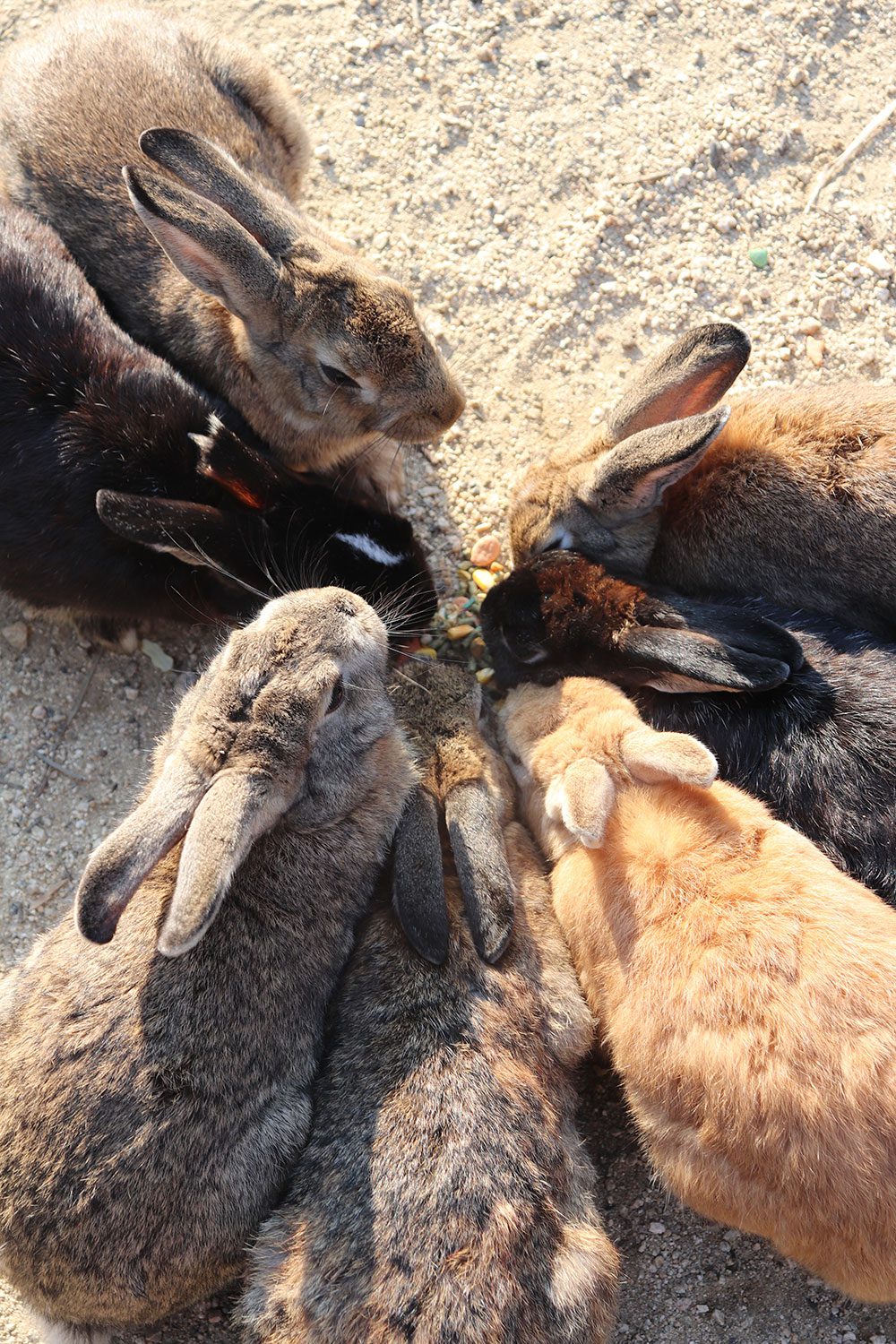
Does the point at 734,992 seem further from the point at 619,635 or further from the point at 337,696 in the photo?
the point at 337,696

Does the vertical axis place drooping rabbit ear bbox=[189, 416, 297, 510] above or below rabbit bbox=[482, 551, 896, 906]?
below

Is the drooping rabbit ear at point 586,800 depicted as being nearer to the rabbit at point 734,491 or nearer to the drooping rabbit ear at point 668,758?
the drooping rabbit ear at point 668,758

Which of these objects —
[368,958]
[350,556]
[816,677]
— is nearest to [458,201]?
[350,556]

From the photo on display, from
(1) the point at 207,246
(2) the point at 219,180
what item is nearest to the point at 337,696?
(1) the point at 207,246

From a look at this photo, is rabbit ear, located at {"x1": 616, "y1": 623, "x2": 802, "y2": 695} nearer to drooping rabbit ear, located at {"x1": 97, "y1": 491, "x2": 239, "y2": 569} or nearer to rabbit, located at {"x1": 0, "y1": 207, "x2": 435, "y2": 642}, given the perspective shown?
rabbit, located at {"x1": 0, "y1": 207, "x2": 435, "y2": 642}

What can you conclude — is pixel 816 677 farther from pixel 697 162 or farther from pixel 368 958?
pixel 697 162

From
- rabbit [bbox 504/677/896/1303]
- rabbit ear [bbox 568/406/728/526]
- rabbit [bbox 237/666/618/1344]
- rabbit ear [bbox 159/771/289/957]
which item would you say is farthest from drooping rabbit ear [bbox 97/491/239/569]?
rabbit [bbox 504/677/896/1303]

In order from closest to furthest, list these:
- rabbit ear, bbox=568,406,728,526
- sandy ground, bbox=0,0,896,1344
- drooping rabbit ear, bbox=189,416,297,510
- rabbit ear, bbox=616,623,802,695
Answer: rabbit ear, bbox=616,623,802,695 → rabbit ear, bbox=568,406,728,526 → drooping rabbit ear, bbox=189,416,297,510 → sandy ground, bbox=0,0,896,1344
